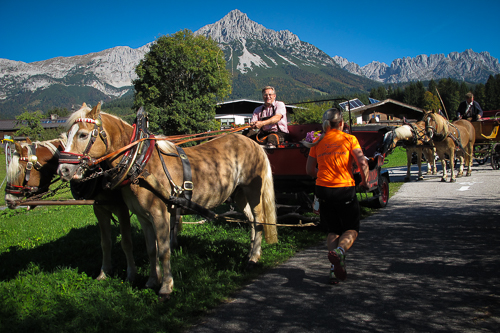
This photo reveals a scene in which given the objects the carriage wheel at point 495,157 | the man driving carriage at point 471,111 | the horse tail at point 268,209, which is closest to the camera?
the horse tail at point 268,209

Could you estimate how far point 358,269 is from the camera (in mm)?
4270

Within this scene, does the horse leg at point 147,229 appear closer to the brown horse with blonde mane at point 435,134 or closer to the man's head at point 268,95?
the man's head at point 268,95

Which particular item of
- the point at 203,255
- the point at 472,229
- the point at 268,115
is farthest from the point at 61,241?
the point at 472,229

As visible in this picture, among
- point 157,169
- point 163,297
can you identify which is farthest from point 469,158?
point 163,297

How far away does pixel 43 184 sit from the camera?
13.9 feet

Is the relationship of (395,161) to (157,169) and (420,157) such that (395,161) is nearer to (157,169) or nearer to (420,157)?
(420,157)

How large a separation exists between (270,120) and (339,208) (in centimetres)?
235

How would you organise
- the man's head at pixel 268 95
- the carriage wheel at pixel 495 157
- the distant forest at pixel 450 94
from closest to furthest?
1. the man's head at pixel 268 95
2. the carriage wheel at pixel 495 157
3. the distant forest at pixel 450 94

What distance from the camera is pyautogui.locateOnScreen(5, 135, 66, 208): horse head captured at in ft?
12.9

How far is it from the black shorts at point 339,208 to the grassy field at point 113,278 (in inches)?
45.5

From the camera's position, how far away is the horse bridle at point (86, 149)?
309 cm

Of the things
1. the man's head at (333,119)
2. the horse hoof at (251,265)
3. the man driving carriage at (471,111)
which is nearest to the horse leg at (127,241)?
the horse hoof at (251,265)

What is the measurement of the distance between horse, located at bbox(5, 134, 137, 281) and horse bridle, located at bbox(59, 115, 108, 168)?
2.63ft

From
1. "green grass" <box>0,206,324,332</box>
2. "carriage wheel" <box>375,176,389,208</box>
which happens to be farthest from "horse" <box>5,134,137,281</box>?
"carriage wheel" <box>375,176,389,208</box>
